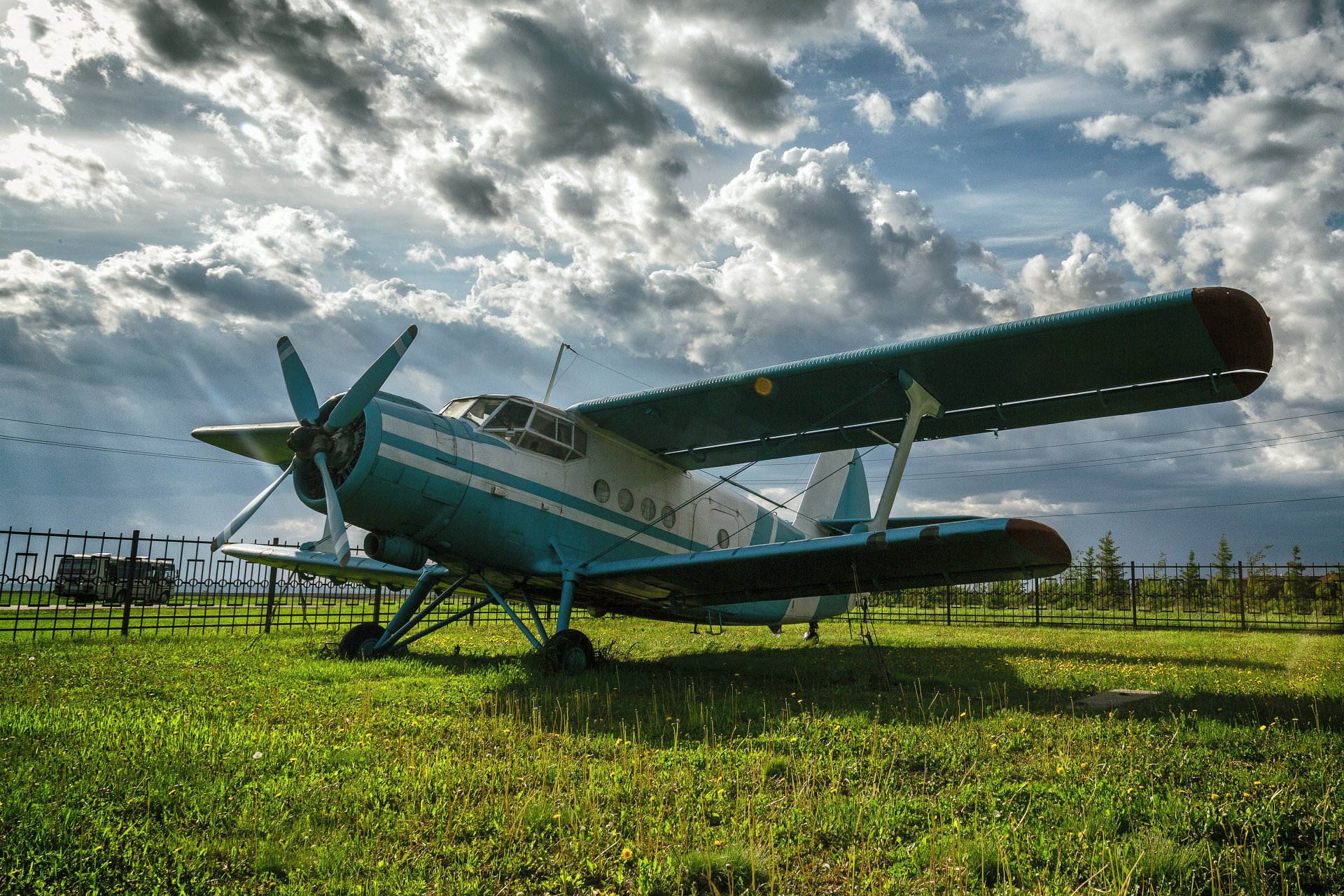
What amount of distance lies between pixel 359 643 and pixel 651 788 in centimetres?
735

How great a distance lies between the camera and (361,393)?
7883 millimetres

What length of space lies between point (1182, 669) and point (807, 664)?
16.3 feet

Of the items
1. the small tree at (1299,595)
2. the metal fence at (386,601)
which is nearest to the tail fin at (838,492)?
the metal fence at (386,601)

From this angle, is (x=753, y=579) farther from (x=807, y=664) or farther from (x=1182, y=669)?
(x=1182, y=669)

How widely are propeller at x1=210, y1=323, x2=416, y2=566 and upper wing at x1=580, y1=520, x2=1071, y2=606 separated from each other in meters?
3.09

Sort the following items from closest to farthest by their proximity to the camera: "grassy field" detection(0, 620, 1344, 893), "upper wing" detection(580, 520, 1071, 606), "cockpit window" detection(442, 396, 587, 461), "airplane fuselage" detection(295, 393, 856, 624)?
"grassy field" detection(0, 620, 1344, 893) → "upper wing" detection(580, 520, 1071, 606) → "airplane fuselage" detection(295, 393, 856, 624) → "cockpit window" detection(442, 396, 587, 461)

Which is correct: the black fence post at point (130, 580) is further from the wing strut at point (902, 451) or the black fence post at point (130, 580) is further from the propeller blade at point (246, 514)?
the wing strut at point (902, 451)

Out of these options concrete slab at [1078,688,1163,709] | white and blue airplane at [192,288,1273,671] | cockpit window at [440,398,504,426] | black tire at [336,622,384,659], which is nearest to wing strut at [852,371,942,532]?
white and blue airplane at [192,288,1273,671]

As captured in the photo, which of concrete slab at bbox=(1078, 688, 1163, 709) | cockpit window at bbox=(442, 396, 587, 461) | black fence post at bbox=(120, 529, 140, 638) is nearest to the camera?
concrete slab at bbox=(1078, 688, 1163, 709)

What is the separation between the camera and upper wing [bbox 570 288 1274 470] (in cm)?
750

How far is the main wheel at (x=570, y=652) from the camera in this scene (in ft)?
27.4

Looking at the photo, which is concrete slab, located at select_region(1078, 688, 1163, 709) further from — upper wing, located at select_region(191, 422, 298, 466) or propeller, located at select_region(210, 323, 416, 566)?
upper wing, located at select_region(191, 422, 298, 466)

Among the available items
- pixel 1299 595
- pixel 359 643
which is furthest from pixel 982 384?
pixel 1299 595

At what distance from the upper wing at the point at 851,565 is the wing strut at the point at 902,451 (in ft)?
1.74
